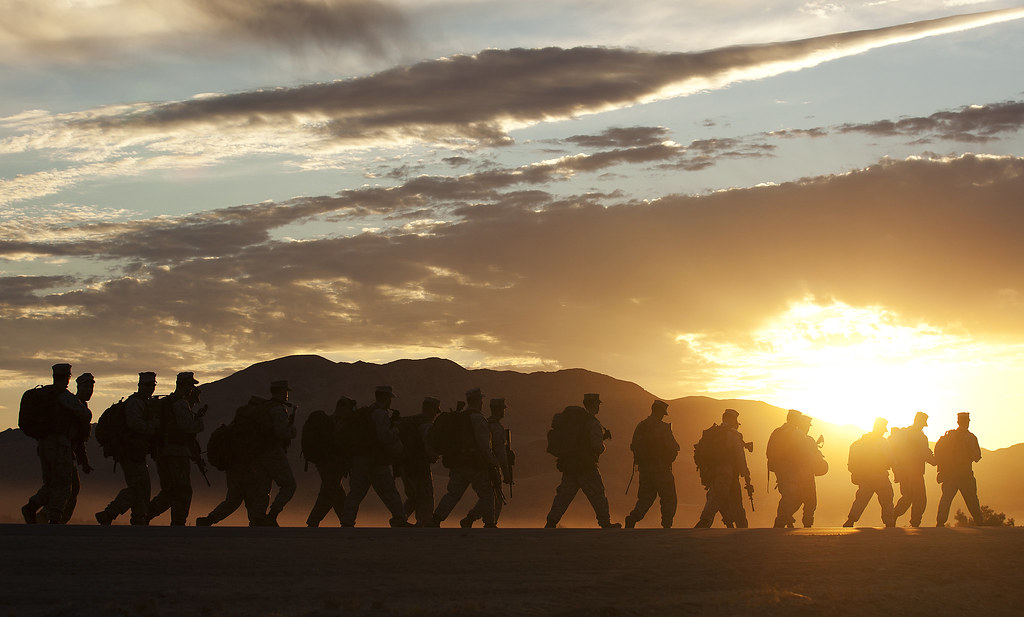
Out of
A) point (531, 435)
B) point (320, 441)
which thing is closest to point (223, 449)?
point (320, 441)

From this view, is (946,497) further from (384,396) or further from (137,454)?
(137,454)

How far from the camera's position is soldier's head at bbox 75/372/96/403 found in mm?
16047

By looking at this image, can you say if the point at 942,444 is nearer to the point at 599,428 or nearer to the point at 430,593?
the point at 599,428

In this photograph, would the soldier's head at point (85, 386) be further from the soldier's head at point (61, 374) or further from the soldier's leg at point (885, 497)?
the soldier's leg at point (885, 497)

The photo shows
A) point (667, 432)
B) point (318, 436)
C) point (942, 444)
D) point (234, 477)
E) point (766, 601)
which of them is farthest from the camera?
point (942, 444)

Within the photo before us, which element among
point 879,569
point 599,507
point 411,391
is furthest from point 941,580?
point 411,391

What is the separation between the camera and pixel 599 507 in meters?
18.7

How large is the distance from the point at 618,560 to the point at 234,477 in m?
7.06

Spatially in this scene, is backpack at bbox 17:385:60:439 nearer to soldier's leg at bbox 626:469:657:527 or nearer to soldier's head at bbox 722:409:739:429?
soldier's leg at bbox 626:469:657:527

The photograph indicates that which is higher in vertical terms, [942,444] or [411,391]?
[411,391]

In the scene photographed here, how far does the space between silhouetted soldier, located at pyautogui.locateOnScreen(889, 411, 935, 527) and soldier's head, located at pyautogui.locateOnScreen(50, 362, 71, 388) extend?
47.8 feet

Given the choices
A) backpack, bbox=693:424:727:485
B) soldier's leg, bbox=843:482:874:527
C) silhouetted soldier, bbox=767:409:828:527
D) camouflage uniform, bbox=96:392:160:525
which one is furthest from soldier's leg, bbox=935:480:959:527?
camouflage uniform, bbox=96:392:160:525

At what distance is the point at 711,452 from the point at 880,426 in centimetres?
426

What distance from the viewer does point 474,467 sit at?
1795 centimetres
